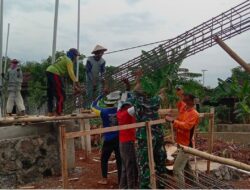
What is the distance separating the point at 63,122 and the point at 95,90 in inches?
48.3

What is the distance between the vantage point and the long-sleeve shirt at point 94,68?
986 cm

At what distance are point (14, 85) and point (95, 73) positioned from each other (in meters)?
1.88

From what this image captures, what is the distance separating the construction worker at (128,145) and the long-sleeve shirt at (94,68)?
279 centimetres

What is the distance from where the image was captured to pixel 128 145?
277 inches

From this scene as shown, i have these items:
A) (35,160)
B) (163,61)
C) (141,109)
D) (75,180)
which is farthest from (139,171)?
(163,61)

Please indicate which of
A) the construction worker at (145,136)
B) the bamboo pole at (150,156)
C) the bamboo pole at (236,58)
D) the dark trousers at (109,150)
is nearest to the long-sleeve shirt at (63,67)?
the dark trousers at (109,150)

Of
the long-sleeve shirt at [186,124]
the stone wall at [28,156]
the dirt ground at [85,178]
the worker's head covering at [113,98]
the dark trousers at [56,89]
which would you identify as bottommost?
the dirt ground at [85,178]

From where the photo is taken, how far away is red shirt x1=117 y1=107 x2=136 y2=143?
7.00m

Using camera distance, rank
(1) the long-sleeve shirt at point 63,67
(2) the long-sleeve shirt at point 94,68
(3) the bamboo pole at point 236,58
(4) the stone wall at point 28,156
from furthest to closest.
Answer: (2) the long-sleeve shirt at point 94,68 → (1) the long-sleeve shirt at point 63,67 → (4) the stone wall at point 28,156 → (3) the bamboo pole at point 236,58

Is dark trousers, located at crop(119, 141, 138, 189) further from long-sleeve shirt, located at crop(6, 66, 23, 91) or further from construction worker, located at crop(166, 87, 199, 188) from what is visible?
long-sleeve shirt, located at crop(6, 66, 23, 91)

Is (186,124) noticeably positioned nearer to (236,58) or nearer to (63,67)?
(236,58)

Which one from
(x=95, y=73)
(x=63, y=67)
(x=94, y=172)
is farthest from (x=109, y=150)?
(x=95, y=73)

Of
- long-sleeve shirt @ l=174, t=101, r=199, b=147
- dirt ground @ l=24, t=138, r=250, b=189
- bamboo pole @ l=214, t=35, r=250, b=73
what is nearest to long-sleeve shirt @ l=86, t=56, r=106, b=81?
dirt ground @ l=24, t=138, r=250, b=189

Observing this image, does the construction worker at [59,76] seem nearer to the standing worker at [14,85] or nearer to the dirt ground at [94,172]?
the dirt ground at [94,172]
